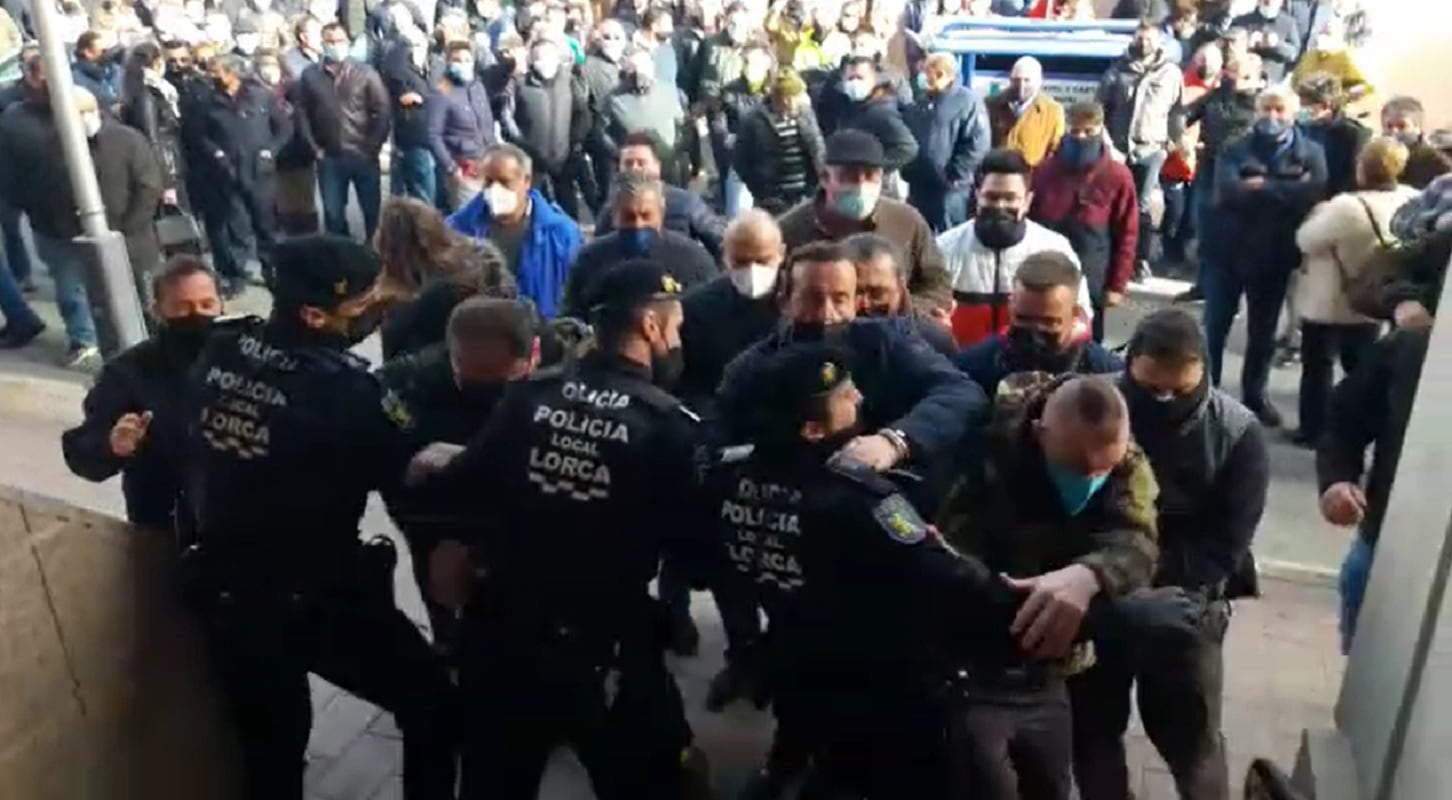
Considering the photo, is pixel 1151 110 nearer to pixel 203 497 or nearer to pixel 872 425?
pixel 872 425

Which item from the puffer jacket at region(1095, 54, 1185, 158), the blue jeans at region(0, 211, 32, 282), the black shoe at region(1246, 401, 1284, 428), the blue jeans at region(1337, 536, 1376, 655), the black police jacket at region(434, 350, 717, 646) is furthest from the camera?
the puffer jacket at region(1095, 54, 1185, 158)

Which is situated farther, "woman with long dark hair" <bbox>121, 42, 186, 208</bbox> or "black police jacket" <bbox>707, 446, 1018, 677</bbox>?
"woman with long dark hair" <bbox>121, 42, 186, 208</bbox>

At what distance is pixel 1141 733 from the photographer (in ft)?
15.5

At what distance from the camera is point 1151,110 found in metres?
9.83

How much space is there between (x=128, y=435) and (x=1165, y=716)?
307cm

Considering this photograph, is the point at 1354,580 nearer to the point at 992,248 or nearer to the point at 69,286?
the point at 992,248

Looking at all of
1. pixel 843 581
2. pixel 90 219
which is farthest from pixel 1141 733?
pixel 90 219

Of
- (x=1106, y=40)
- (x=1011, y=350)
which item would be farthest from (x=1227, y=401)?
(x=1106, y=40)

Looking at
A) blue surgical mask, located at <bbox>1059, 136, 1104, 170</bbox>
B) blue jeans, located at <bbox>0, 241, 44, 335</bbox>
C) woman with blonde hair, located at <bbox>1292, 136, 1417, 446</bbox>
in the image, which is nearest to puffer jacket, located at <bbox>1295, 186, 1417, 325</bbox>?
woman with blonde hair, located at <bbox>1292, 136, 1417, 446</bbox>

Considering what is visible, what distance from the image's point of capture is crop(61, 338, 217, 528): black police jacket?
14.2 ft

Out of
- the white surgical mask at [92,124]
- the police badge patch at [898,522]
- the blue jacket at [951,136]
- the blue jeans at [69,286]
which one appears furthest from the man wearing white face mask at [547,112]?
the police badge patch at [898,522]

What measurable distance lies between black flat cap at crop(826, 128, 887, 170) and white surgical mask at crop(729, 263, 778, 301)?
0.86 metres

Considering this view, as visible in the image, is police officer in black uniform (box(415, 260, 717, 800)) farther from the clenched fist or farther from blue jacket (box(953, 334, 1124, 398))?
blue jacket (box(953, 334, 1124, 398))

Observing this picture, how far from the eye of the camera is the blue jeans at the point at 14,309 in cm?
926
